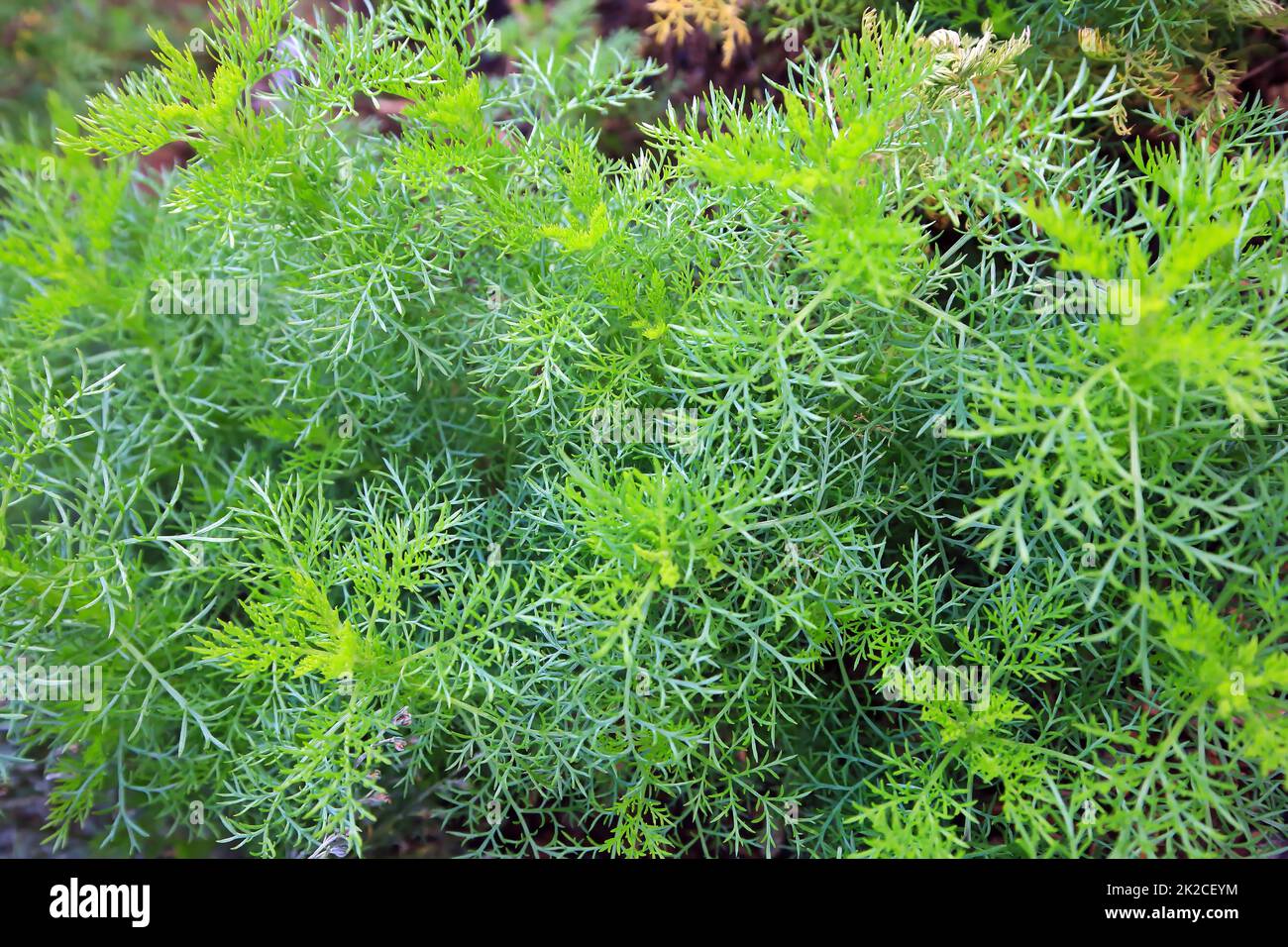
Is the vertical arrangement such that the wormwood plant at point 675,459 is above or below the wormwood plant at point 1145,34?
A: below

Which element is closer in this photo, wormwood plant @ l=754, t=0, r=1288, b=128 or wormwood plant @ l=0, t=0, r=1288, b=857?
wormwood plant @ l=0, t=0, r=1288, b=857

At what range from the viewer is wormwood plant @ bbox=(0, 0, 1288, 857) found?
57.4 inches

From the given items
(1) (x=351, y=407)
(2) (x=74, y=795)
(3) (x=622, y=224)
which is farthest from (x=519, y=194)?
(2) (x=74, y=795)

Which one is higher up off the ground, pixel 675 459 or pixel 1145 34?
pixel 1145 34

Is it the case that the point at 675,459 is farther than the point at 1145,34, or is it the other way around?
the point at 1145,34

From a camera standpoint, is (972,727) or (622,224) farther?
(622,224)

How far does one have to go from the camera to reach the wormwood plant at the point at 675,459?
1.46m

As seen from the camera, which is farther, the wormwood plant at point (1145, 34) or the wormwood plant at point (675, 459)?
the wormwood plant at point (1145, 34)

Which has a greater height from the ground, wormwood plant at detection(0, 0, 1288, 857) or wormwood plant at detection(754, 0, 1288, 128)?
wormwood plant at detection(754, 0, 1288, 128)

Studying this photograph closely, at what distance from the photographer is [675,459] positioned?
1.77 meters
